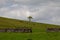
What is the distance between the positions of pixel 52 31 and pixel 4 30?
17.8m

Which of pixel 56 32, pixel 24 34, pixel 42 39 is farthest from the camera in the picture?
pixel 56 32

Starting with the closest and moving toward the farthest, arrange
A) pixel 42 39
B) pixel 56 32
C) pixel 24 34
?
1. pixel 42 39
2. pixel 24 34
3. pixel 56 32

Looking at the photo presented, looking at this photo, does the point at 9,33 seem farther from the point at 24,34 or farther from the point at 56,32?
the point at 56,32

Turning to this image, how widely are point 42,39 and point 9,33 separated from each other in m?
15.2

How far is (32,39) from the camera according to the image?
59219 millimetres

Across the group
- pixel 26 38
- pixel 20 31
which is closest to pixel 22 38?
pixel 26 38

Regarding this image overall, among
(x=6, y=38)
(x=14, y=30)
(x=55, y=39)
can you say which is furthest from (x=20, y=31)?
(x=55, y=39)

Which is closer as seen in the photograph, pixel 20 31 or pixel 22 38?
pixel 22 38

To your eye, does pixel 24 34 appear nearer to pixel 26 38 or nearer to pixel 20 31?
pixel 20 31

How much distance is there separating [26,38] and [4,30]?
1378 centimetres

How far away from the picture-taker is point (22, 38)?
197 feet

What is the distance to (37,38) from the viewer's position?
6094 centimetres

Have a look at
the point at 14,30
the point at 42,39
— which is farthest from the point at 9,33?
the point at 42,39

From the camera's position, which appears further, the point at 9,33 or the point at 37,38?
the point at 9,33
